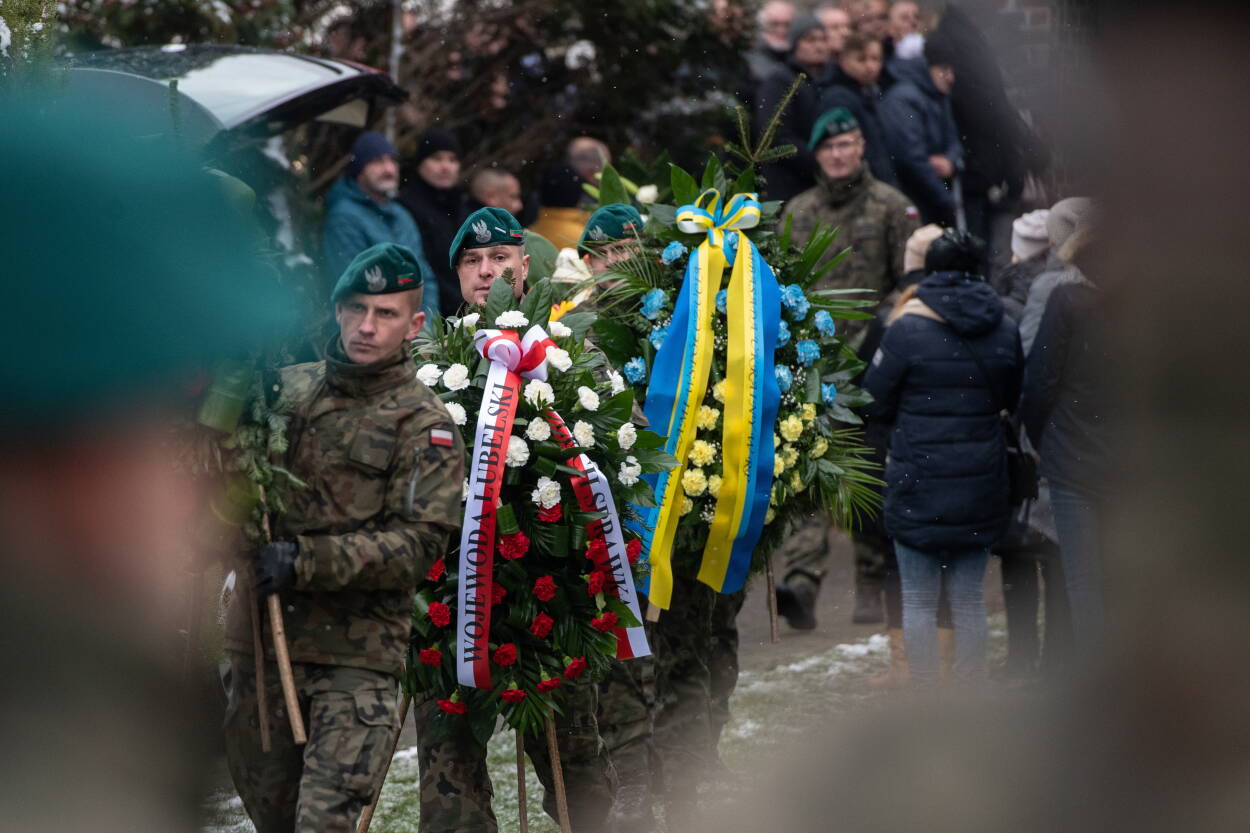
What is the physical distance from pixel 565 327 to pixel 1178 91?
15.5 ft

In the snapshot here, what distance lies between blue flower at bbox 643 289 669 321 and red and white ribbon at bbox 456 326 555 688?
138 cm

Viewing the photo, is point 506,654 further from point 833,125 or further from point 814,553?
point 833,125

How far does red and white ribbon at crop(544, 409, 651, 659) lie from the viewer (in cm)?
509

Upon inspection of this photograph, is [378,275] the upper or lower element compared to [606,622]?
upper

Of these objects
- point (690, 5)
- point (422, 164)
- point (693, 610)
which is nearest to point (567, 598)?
point (693, 610)

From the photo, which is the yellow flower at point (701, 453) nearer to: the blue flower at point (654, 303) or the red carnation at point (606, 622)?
the blue flower at point (654, 303)

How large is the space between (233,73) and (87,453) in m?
7.57

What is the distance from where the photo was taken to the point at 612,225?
272 inches

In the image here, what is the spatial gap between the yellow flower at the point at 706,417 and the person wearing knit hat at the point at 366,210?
3127 mm

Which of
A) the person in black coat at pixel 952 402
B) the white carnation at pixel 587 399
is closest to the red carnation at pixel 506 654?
the white carnation at pixel 587 399

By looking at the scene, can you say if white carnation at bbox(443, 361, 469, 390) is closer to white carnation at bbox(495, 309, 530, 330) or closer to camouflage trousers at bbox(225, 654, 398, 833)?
white carnation at bbox(495, 309, 530, 330)

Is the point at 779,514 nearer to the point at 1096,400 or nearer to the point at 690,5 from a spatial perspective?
the point at 1096,400

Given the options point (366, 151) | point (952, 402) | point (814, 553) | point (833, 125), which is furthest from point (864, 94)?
point (952, 402)

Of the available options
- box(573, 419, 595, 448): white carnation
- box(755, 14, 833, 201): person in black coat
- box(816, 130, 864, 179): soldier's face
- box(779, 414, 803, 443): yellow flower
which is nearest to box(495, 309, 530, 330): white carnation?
box(573, 419, 595, 448): white carnation
